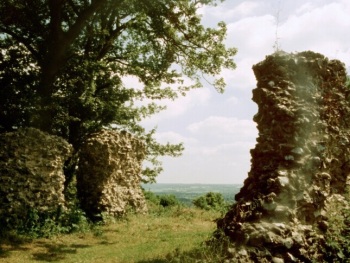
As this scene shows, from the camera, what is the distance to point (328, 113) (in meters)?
10.3

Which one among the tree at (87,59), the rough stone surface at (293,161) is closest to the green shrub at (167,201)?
the tree at (87,59)

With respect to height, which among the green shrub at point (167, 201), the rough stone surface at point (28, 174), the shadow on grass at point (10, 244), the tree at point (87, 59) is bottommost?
the shadow on grass at point (10, 244)

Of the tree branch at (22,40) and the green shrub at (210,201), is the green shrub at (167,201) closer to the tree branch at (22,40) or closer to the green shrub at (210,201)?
the green shrub at (210,201)

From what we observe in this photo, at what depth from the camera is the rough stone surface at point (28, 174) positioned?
1452cm

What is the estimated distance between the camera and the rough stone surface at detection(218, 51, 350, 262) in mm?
8477

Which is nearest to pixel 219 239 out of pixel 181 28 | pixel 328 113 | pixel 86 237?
pixel 328 113

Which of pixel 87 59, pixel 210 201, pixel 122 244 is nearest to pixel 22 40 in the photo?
pixel 87 59

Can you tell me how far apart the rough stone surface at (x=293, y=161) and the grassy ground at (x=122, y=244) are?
5.32 ft

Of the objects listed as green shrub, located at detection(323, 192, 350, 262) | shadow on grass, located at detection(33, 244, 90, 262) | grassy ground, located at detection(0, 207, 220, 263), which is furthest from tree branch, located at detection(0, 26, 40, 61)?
green shrub, located at detection(323, 192, 350, 262)

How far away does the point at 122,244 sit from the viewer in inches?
525

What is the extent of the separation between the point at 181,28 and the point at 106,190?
32.9ft

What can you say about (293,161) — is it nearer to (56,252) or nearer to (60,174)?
(56,252)

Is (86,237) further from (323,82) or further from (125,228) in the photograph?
(323,82)

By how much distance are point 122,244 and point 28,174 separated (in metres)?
4.90
